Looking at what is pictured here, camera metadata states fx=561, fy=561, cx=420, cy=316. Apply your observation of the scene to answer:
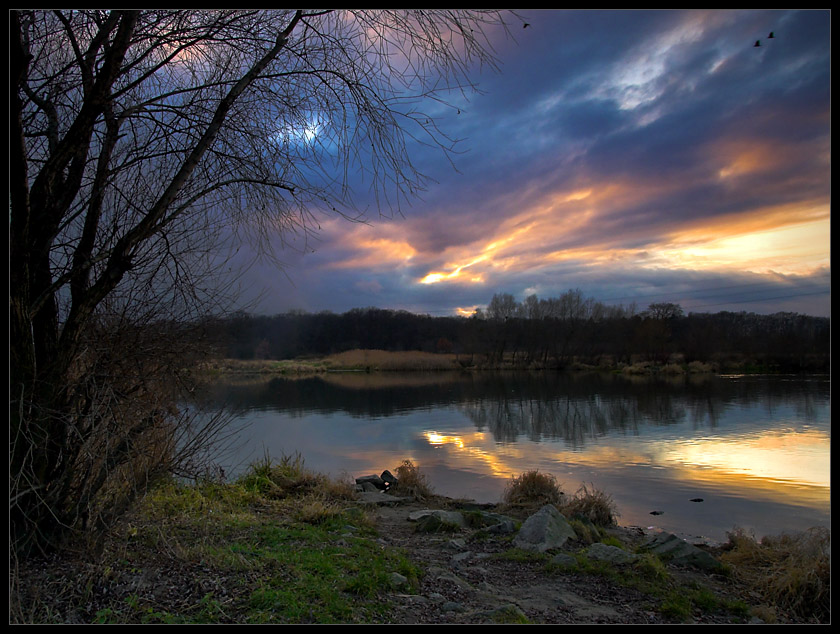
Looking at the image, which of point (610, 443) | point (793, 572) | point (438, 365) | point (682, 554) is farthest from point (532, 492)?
point (438, 365)

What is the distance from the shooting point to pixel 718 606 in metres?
5.38

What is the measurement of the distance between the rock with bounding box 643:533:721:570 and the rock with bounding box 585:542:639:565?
0.76 meters

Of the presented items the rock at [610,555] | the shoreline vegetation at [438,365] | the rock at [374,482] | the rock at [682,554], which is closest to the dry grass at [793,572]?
the rock at [682,554]

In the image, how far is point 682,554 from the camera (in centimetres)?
704

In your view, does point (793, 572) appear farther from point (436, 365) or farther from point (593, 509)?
point (436, 365)

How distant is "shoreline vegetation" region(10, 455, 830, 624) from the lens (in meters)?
3.94

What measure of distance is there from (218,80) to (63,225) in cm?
187

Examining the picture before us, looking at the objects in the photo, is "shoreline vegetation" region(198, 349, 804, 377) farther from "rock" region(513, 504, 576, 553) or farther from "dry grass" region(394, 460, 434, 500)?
"rock" region(513, 504, 576, 553)

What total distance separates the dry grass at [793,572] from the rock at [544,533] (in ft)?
6.63

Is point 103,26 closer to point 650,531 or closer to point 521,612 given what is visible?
point 521,612

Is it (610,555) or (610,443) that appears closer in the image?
(610,555)

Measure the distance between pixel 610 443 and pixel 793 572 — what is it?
12.6 metres

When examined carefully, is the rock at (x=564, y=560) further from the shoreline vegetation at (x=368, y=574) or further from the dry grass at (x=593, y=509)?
the dry grass at (x=593, y=509)

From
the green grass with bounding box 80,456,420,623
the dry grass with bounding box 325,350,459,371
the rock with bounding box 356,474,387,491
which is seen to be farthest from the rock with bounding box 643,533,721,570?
the dry grass with bounding box 325,350,459,371
